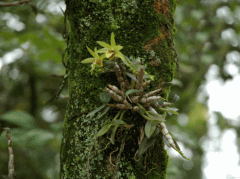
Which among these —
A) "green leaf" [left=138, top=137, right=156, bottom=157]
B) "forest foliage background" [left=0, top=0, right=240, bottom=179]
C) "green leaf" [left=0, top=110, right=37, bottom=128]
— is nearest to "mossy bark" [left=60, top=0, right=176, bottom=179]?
"green leaf" [left=138, top=137, right=156, bottom=157]

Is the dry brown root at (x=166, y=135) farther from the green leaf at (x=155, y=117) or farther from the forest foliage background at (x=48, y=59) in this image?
the forest foliage background at (x=48, y=59)

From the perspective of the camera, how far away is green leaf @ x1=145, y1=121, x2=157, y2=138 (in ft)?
2.43

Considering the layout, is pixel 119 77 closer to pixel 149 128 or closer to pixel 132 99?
pixel 132 99

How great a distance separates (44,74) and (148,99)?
3.78m

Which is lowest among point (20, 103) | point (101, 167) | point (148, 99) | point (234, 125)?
point (234, 125)

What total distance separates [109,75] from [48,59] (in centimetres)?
261

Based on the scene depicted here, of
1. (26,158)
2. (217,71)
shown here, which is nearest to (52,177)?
(26,158)

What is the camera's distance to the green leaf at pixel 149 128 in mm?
741

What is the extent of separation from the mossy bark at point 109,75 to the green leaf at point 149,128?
67 mm

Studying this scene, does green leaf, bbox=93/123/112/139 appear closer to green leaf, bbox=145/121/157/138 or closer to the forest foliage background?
green leaf, bbox=145/121/157/138

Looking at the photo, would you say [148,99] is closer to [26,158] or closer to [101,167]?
[101,167]

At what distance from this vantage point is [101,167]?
803 mm

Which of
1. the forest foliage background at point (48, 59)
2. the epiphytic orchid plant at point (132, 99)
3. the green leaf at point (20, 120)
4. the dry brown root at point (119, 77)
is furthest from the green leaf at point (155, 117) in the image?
the green leaf at point (20, 120)

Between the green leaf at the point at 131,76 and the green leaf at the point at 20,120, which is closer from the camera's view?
the green leaf at the point at 131,76
